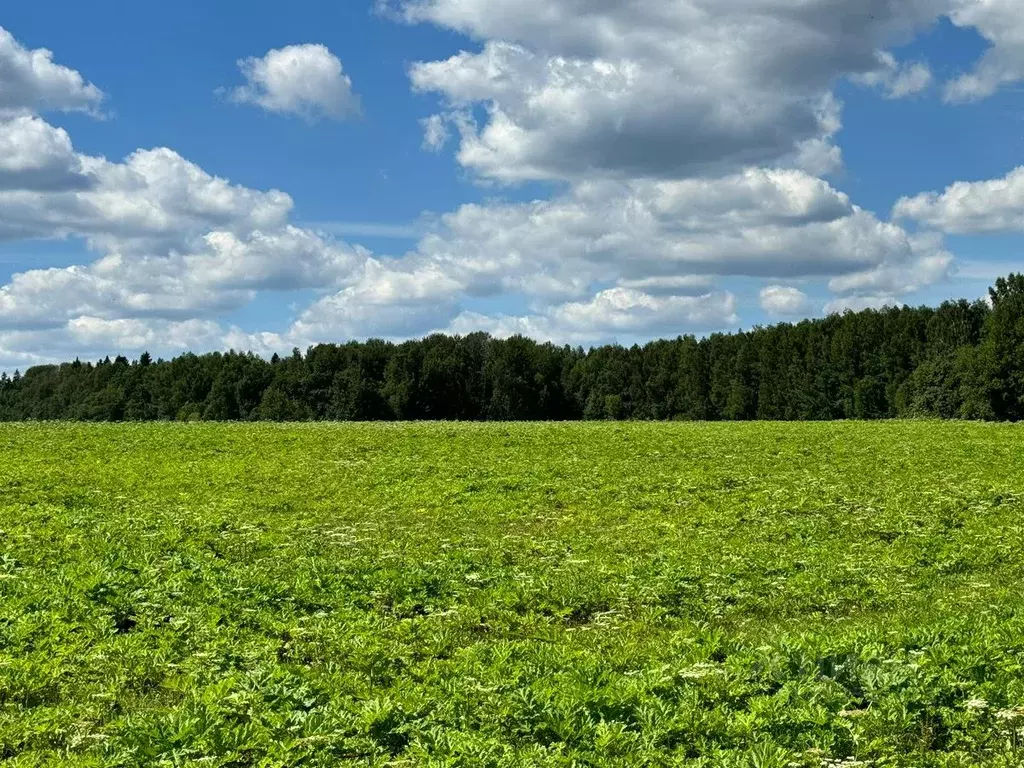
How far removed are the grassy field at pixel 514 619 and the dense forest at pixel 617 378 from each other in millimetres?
71444

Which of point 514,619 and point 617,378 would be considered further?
point 617,378

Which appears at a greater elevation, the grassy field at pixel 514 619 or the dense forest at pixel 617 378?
the dense forest at pixel 617 378

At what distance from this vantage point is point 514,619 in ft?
44.3

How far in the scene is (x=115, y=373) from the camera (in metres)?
148

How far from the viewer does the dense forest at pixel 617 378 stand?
101m

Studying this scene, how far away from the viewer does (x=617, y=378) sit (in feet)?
416

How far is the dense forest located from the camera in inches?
3976

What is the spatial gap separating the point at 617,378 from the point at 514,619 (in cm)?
11424

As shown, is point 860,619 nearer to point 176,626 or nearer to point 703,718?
point 703,718

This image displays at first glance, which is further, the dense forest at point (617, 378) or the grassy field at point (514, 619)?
the dense forest at point (617, 378)

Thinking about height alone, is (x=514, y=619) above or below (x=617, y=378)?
below

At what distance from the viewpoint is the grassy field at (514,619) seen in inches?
327

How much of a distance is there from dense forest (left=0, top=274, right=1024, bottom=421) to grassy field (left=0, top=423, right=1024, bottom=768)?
71.4 metres

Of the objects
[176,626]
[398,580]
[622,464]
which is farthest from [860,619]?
[622,464]
